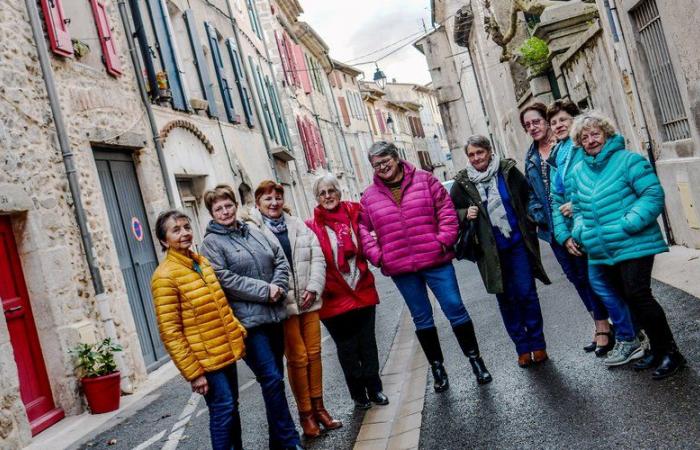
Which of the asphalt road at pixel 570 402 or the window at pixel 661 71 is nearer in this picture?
the asphalt road at pixel 570 402

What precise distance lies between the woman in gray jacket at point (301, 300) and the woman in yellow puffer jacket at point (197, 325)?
655 mm

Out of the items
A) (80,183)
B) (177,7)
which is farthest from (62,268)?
(177,7)

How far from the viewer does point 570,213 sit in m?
5.23

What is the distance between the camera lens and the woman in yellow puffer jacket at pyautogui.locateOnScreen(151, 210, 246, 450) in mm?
4277

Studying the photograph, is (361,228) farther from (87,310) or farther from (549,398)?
(87,310)

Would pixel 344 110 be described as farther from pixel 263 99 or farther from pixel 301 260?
pixel 301 260

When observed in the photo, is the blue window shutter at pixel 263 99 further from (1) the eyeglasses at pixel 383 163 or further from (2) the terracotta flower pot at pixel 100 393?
(1) the eyeglasses at pixel 383 163

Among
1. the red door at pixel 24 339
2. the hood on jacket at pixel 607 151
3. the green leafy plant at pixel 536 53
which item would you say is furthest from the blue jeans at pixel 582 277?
the green leafy plant at pixel 536 53

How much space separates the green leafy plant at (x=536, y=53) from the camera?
44.8 feet

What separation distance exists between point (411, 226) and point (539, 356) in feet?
4.08

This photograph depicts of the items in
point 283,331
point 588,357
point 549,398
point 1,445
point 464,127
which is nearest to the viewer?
point 549,398

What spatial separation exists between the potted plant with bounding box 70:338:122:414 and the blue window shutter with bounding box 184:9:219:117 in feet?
26.7

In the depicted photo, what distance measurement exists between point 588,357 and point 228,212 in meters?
2.51

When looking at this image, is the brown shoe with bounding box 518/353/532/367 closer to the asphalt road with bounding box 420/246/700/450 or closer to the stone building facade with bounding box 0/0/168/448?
the asphalt road with bounding box 420/246/700/450
